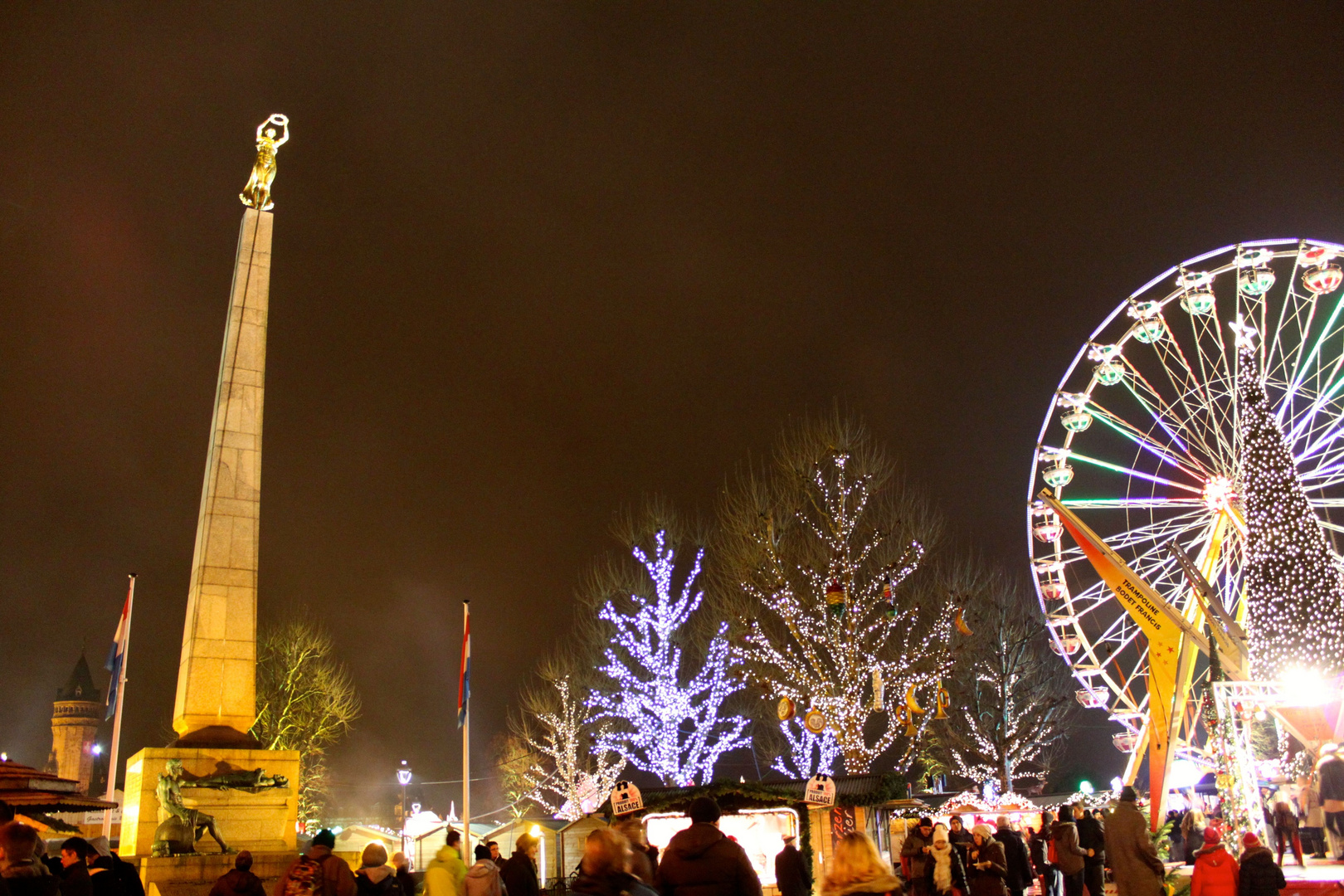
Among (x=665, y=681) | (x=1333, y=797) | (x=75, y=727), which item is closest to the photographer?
(x=1333, y=797)

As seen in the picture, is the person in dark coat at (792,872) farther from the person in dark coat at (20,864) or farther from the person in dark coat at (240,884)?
the person in dark coat at (20,864)

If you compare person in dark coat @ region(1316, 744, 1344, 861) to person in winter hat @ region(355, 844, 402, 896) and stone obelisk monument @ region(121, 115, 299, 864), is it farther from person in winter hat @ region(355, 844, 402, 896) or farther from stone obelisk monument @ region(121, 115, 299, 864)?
stone obelisk monument @ region(121, 115, 299, 864)

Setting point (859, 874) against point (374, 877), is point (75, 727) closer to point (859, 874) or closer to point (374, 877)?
point (374, 877)

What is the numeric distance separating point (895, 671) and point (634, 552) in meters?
9.09

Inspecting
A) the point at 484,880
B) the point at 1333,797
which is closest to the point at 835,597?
the point at 1333,797

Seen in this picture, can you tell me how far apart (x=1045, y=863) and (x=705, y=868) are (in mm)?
14154

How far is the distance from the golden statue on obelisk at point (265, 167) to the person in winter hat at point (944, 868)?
700 inches

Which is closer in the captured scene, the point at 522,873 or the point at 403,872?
the point at 522,873

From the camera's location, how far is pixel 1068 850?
44.5 ft

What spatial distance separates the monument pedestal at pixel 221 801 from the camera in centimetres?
1669

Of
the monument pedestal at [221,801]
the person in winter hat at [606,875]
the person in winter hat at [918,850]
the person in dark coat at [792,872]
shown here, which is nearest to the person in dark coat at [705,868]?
the person in winter hat at [606,875]

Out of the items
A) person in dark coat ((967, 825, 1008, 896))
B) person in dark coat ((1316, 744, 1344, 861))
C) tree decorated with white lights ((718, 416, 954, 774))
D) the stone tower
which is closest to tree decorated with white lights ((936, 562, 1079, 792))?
tree decorated with white lights ((718, 416, 954, 774))

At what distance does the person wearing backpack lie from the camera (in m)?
8.84

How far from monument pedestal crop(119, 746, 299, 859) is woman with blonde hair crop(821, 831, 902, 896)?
13.9m
